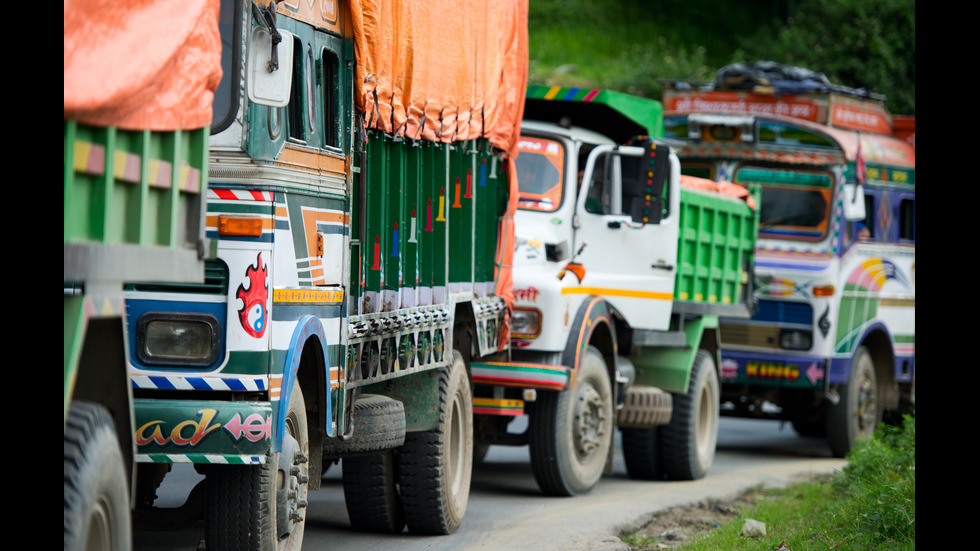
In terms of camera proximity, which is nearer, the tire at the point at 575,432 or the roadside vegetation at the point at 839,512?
the roadside vegetation at the point at 839,512

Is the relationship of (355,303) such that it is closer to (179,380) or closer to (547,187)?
(179,380)

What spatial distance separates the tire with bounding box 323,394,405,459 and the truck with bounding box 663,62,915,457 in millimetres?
6906

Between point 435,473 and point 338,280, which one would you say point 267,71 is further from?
point 435,473

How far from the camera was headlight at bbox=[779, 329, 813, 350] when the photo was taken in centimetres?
1361

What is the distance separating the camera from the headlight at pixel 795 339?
13609 mm

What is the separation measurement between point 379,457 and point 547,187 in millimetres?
3335

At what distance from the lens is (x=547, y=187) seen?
1080 cm

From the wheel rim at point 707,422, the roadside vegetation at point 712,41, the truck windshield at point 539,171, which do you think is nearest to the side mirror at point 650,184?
the truck windshield at point 539,171

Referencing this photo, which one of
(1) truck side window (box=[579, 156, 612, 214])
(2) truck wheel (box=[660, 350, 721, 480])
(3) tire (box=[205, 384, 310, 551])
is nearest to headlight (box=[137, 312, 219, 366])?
(3) tire (box=[205, 384, 310, 551])

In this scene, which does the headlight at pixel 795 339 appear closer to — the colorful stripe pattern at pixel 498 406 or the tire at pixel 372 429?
the colorful stripe pattern at pixel 498 406

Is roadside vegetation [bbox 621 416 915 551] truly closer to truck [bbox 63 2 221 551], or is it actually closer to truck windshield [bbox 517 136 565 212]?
truck windshield [bbox 517 136 565 212]

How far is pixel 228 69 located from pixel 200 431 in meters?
1.49

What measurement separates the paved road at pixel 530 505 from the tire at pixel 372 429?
758mm
